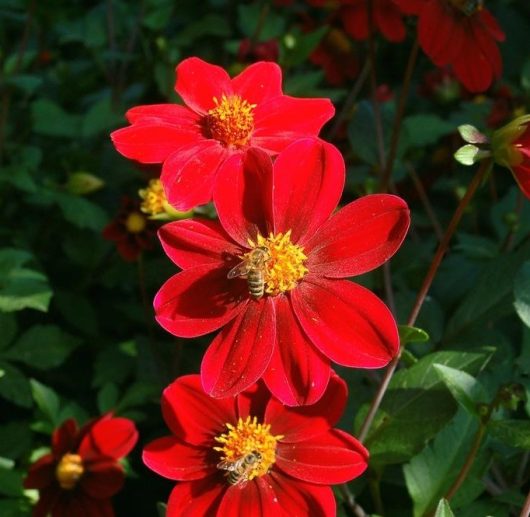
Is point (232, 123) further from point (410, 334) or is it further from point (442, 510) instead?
point (442, 510)

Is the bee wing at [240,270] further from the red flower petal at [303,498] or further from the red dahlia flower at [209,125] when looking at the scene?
the red flower petal at [303,498]

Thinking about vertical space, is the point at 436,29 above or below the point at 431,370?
above

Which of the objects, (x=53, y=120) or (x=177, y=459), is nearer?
(x=177, y=459)

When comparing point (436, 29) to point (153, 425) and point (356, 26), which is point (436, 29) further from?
point (153, 425)

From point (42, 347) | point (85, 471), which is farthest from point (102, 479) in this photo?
point (42, 347)

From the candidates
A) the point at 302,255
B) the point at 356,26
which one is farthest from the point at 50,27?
the point at 302,255

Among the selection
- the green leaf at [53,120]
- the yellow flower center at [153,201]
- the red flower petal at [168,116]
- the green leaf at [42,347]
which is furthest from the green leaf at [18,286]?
the green leaf at [53,120]

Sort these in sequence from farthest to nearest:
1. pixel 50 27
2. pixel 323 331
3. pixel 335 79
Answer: pixel 50 27 < pixel 335 79 < pixel 323 331
